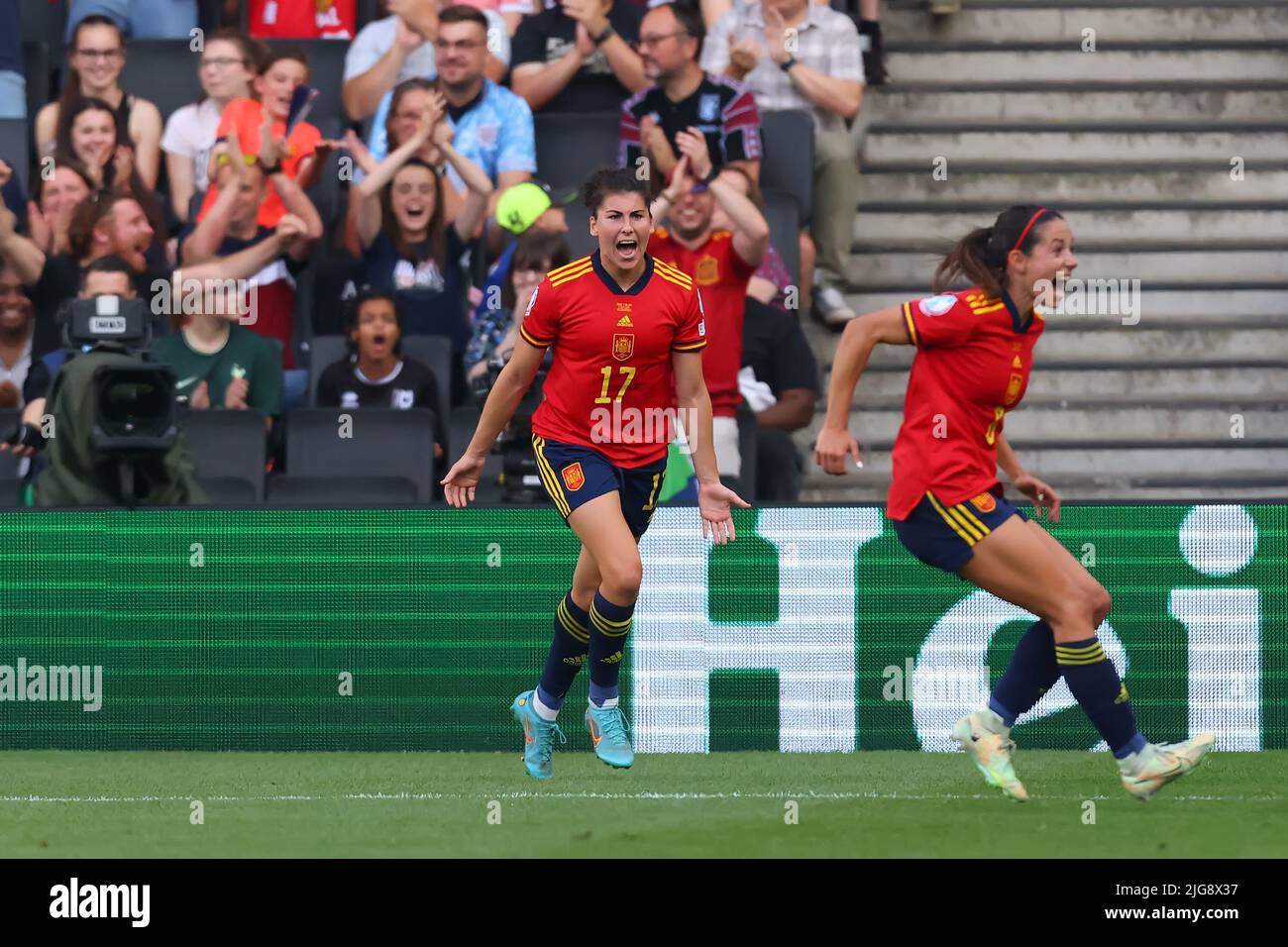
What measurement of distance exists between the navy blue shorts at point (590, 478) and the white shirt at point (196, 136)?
5.71 m

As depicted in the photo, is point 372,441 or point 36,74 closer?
point 372,441

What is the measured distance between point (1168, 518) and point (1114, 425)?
3.50 metres

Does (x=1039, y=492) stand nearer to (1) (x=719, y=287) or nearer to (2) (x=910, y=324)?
(2) (x=910, y=324)

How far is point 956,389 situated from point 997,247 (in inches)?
20.4

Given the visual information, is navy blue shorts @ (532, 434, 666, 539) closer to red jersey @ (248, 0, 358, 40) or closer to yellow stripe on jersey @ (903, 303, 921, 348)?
yellow stripe on jersey @ (903, 303, 921, 348)

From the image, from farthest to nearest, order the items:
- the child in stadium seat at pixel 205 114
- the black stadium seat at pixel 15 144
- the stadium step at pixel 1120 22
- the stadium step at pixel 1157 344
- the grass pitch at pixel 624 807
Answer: the stadium step at pixel 1120 22, the stadium step at pixel 1157 344, the child in stadium seat at pixel 205 114, the black stadium seat at pixel 15 144, the grass pitch at pixel 624 807

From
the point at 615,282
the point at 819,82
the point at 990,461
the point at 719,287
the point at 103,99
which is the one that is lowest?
the point at 990,461

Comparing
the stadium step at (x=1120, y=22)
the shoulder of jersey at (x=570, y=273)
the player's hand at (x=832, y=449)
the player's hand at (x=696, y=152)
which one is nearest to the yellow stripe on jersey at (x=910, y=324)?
the player's hand at (x=832, y=449)

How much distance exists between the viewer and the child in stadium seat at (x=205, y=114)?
13594mm

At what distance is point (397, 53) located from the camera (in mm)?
13891

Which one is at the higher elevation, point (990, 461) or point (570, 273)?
point (570, 273)

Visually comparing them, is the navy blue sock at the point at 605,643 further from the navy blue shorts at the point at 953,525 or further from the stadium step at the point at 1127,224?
the stadium step at the point at 1127,224

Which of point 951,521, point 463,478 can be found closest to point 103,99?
point 463,478

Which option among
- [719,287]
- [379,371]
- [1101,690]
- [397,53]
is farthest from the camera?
[397,53]
